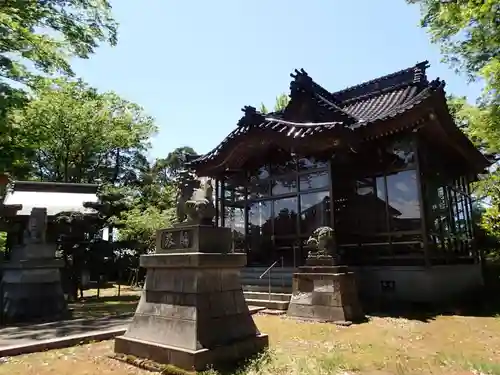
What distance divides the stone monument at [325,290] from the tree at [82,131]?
18.4 meters

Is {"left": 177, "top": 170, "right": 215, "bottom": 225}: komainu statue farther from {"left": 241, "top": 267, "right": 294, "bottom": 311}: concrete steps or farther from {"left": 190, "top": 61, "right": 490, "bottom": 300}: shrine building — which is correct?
{"left": 190, "top": 61, "right": 490, "bottom": 300}: shrine building

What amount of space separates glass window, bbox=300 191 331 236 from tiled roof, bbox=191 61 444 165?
2.45m

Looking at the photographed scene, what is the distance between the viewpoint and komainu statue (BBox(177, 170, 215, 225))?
607cm

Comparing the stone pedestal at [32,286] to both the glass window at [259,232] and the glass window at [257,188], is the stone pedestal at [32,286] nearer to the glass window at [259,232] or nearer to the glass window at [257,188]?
the glass window at [259,232]

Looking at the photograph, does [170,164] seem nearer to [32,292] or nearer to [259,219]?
[259,219]

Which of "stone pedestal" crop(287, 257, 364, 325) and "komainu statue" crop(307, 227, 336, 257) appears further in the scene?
"komainu statue" crop(307, 227, 336, 257)

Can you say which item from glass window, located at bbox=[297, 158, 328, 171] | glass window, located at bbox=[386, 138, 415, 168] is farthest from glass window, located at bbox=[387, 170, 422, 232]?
glass window, located at bbox=[297, 158, 328, 171]

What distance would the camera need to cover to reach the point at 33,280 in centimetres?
1052

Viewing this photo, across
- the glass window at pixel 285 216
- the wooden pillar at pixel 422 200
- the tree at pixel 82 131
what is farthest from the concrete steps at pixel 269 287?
the tree at pixel 82 131

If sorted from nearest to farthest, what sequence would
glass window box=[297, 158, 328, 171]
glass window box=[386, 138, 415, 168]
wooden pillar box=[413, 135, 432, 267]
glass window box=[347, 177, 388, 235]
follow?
1. wooden pillar box=[413, 135, 432, 267]
2. glass window box=[386, 138, 415, 168]
3. glass window box=[347, 177, 388, 235]
4. glass window box=[297, 158, 328, 171]

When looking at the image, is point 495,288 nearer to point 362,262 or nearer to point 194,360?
point 362,262

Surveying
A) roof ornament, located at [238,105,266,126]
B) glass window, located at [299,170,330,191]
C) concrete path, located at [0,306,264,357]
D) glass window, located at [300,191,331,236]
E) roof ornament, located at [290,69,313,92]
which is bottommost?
concrete path, located at [0,306,264,357]

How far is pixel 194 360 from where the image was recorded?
16.5ft

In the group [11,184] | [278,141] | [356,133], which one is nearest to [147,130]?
[11,184]
